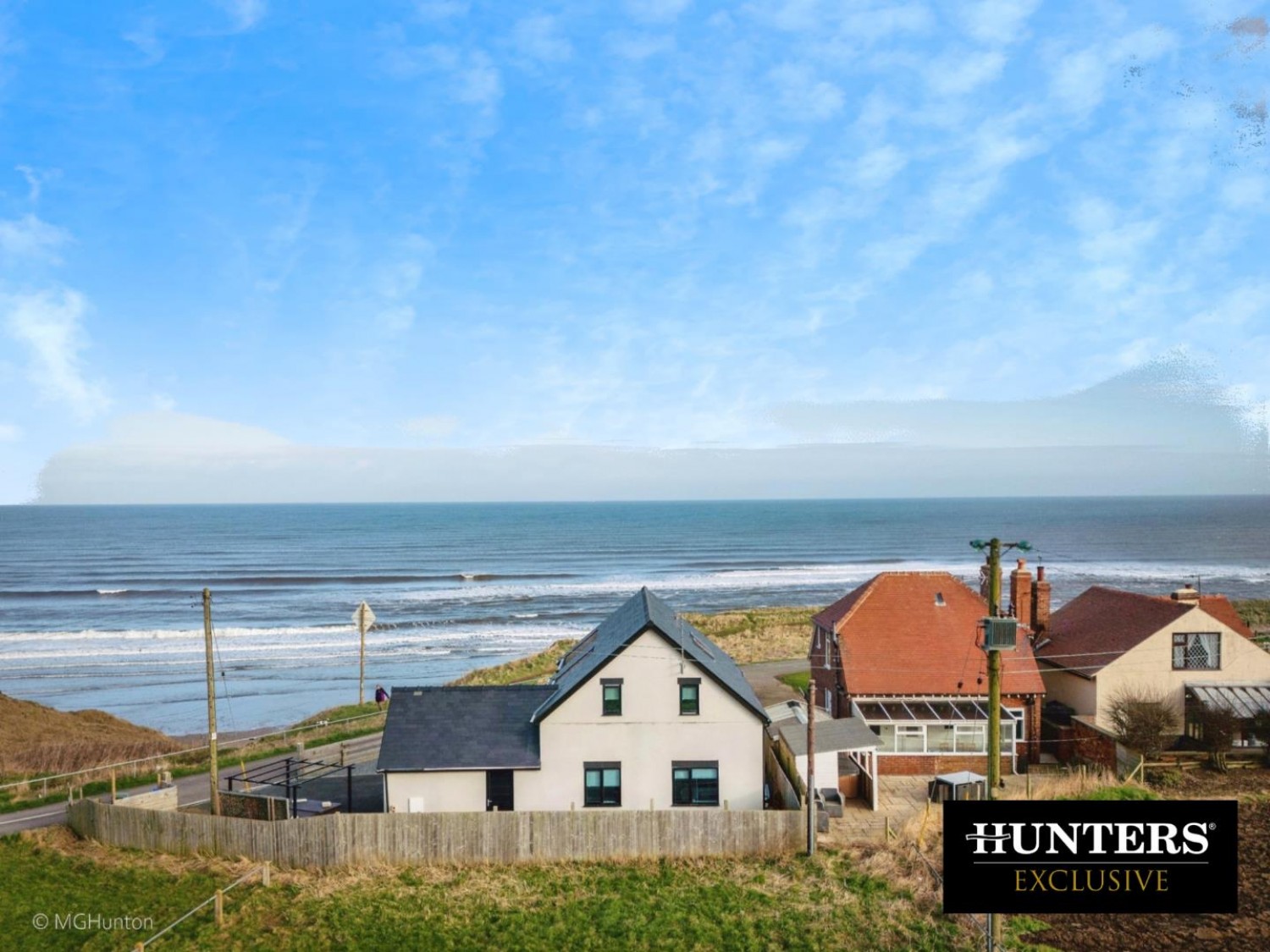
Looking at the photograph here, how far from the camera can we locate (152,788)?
91.5 ft

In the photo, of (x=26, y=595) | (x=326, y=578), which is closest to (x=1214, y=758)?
(x=326, y=578)

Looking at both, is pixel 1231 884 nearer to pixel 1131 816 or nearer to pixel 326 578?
pixel 1131 816

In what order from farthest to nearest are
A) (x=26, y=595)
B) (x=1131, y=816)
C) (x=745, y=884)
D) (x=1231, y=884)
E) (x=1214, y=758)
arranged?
(x=26, y=595) < (x=1214, y=758) < (x=745, y=884) < (x=1231, y=884) < (x=1131, y=816)

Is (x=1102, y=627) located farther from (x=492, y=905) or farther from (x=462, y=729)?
(x=492, y=905)

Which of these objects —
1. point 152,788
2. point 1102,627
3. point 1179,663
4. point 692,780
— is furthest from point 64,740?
point 1179,663

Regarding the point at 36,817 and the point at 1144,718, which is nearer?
the point at 36,817

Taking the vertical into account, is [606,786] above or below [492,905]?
above

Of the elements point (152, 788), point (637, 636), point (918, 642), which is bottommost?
point (152, 788)

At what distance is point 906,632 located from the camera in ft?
100

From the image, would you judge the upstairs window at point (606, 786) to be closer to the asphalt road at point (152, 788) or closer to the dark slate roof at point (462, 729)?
the dark slate roof at point (462, 729)

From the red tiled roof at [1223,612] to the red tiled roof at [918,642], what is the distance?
8.45 meters

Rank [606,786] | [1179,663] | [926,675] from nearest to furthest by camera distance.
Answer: [606,786]
[1179,663]
[926,675]

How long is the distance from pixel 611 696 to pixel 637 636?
6.69 ft

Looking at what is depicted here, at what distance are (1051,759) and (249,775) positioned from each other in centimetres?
2820
